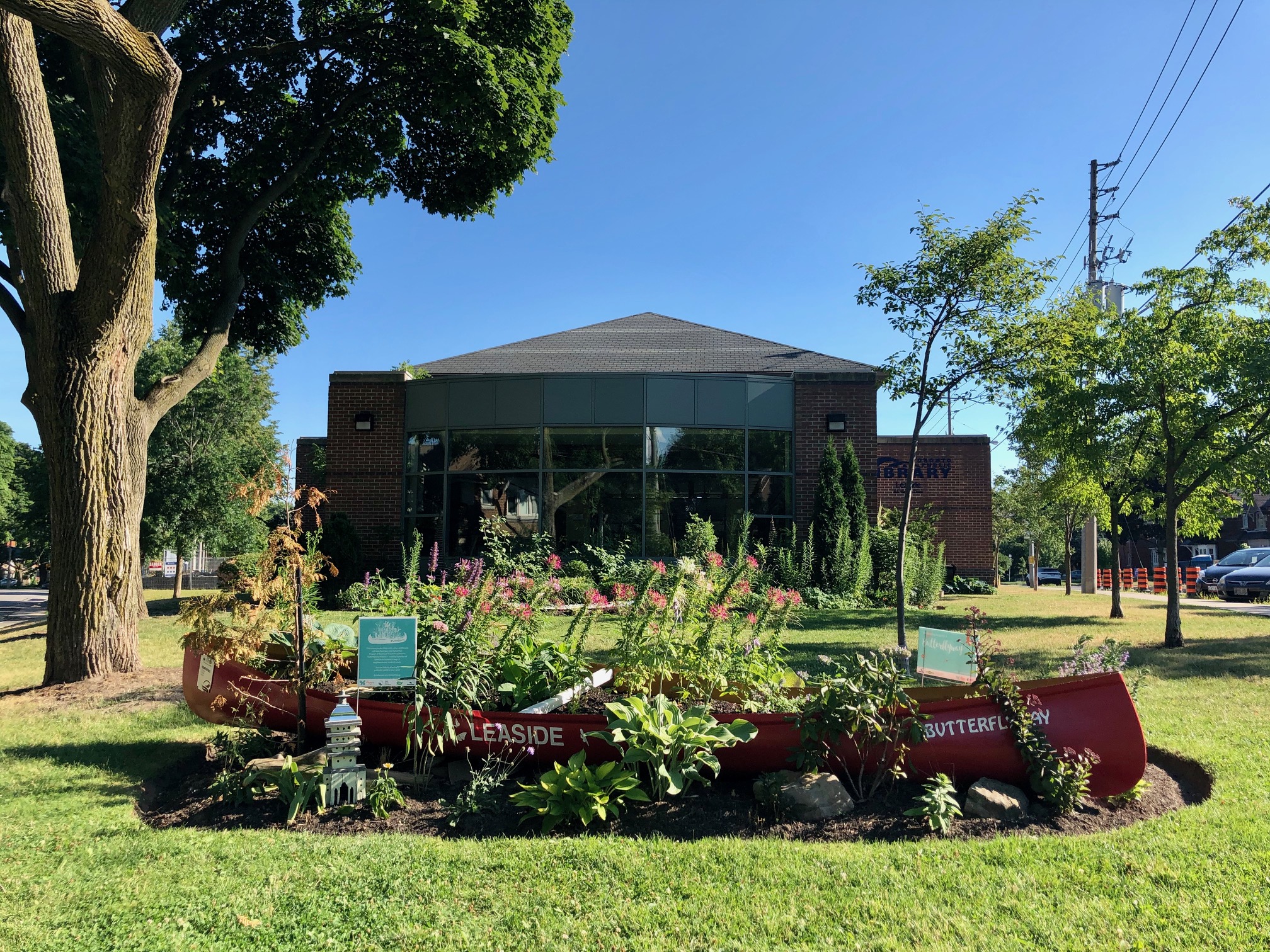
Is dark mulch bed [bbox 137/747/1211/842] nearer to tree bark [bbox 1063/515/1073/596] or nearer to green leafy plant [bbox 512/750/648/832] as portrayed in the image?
green leafy plant [bbox 512/750/648/832]

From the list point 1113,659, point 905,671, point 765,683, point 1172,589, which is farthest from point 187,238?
point 1172,589

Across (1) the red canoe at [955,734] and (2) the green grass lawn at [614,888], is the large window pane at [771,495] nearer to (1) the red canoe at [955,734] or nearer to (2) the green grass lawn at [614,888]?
(1) the red canoe at [955,734]

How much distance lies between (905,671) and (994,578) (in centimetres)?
1830

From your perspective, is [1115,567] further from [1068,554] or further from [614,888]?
[614,888]

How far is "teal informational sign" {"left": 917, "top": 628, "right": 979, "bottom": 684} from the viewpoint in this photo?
4715 millimetres

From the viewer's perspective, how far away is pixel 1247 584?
20.2m

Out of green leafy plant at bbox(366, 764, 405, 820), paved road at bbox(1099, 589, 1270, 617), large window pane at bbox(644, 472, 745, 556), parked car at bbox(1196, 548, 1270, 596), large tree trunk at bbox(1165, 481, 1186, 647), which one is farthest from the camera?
parked car at bbox(1196, 548, 1270, 596)

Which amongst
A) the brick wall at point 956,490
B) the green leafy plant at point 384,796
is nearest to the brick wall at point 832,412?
the brick wall at point 956,490

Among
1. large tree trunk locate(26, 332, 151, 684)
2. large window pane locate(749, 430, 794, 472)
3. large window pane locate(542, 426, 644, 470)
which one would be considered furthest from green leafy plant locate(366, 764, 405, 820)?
large window pane locate(749, 430, 794, 472)

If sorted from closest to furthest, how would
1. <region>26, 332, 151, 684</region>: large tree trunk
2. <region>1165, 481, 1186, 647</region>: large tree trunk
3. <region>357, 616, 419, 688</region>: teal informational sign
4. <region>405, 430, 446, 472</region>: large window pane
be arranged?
<region>357, 616, 419, 688</region>: teal informational sign
<region>26, 332, 151, 684</region>: large tree trunk
<region>1165, 481, 1186, 647</region>: large tree trunk
<region>405, 430, 446, 472</region>: large window pane

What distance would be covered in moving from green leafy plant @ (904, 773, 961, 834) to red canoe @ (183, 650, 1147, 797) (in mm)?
244

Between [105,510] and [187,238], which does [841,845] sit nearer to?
[105,510]

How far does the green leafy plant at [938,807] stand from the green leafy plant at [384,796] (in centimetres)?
264

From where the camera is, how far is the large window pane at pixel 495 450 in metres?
15.8
